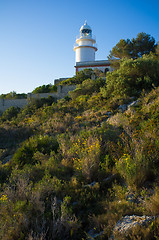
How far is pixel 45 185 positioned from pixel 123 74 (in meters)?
10.6

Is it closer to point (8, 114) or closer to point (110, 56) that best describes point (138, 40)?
point (110, 56)

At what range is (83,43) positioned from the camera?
3123 centimetres

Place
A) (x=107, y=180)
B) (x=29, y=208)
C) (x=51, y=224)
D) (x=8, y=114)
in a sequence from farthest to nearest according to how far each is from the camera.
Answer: (x=8, y=114) < (x=107, y=180) < (x=29, y=208) < (x=51, y=224)

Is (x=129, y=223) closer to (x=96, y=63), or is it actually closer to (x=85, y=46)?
(x=96, y=63)

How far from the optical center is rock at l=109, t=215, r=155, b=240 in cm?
231

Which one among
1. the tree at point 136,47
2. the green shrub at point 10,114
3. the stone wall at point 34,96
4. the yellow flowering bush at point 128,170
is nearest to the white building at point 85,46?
the tree at point 136,47

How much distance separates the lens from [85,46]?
31094 millimetres

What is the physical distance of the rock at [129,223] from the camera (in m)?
2.31

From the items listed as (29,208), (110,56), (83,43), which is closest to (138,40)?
(110,56)

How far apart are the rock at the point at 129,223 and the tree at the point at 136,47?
22.2 m

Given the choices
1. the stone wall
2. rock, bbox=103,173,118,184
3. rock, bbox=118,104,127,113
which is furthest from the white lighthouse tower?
rock, bbox=103,173,118,184

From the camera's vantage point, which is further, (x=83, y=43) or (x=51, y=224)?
(x=83, y=43)

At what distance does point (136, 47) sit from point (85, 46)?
38.4ft

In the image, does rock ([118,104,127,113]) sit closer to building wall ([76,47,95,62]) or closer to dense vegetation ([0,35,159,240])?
dense vegetation ([0,35,159,240])
